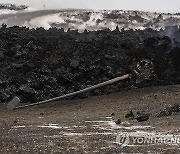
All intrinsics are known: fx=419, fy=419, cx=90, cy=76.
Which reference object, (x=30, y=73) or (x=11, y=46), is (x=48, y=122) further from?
(x=11, y=46)

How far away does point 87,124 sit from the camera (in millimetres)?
15148

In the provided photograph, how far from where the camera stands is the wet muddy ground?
1117cm

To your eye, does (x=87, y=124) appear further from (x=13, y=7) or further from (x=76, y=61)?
(x=13, y=7)

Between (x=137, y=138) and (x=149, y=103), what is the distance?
7.57m

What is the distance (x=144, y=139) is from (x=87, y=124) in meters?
3.72

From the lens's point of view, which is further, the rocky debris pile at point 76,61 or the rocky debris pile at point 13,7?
the rocky debris pile at point 13,7

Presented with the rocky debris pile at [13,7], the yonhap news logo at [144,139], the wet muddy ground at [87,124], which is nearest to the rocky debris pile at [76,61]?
the wet muddy ground at [87,124]

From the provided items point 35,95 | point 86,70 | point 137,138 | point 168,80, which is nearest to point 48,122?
point 137,138

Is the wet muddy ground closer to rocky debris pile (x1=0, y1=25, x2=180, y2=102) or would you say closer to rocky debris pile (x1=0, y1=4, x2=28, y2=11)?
rocky debris pile (x1=0, y1=25, x2=180, y2=102)

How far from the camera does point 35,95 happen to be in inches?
883

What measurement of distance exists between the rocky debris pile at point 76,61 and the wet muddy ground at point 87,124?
1.22 m

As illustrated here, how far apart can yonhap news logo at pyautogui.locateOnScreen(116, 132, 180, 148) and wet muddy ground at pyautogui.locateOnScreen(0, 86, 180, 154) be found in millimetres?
210

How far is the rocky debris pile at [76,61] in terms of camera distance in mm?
23156

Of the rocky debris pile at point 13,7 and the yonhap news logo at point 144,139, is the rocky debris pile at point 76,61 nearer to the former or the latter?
Answer: the yonhap news logo at point 144,139
